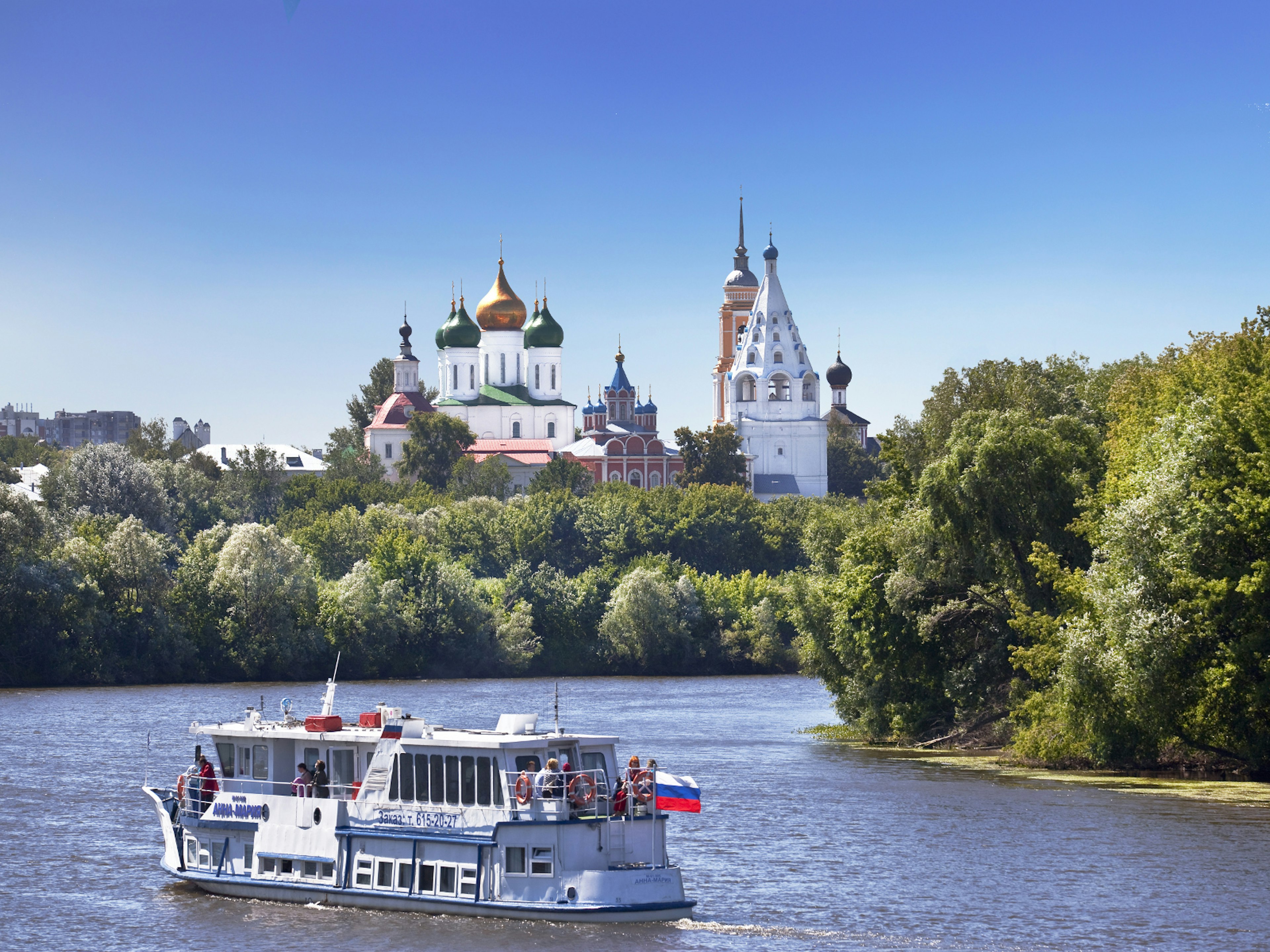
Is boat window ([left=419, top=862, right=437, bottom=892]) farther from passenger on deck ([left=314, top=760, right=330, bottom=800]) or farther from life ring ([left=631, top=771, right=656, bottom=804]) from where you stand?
life ring ([left=631, top=771, right=656, bottom=804])

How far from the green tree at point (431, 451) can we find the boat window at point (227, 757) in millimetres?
147627

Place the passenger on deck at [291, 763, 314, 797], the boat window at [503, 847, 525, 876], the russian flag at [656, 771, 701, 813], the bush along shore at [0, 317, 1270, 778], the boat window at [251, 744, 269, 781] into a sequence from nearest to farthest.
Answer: the russian flag at [656, 771, 701, 813] → the boat window at [503, 847, 525, 876] → the passenger on deck at [291, 763, 314, 797] → the boat window at [251, 744, 269, 781] → the bush along shore at [0, 317, 1270, 778]

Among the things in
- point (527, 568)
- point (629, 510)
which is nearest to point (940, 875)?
point (527, 568)

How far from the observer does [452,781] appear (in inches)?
1231

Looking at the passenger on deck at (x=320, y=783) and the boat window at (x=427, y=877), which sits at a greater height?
the passenger on deck at (x=320, y=783)

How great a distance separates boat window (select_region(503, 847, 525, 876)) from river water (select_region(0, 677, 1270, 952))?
2.83 ft

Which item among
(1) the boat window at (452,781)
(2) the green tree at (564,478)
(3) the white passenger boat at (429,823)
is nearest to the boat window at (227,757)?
(3) the white passenger boat at (429,823)

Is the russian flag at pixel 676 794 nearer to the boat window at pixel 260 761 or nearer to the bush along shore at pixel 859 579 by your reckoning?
the boat window at pixel 260 761

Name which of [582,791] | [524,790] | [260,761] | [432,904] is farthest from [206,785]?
[582,791]

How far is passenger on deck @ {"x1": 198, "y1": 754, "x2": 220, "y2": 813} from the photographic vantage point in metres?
34.2

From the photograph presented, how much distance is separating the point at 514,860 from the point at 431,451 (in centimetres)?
15571

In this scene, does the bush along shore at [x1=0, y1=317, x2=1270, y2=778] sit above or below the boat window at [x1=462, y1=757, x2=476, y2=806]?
above

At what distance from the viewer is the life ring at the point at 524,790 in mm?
30203

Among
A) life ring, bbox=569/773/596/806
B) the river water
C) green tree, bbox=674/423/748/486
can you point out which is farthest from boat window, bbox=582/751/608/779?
green tree, bbox=674/423/748/486
